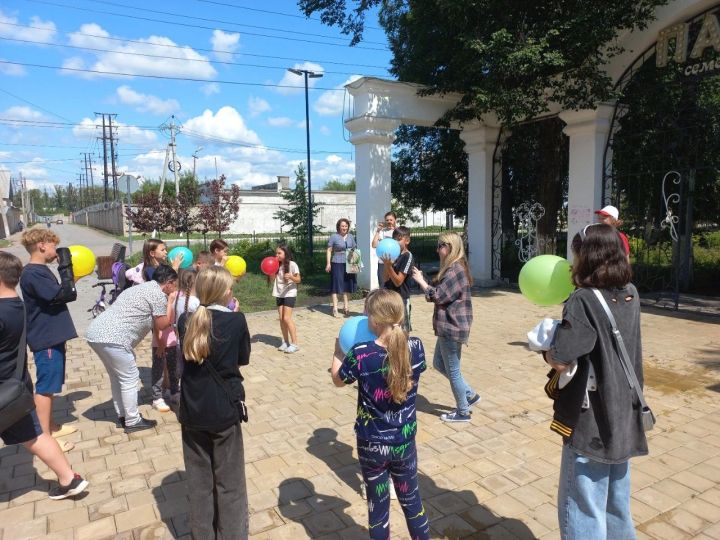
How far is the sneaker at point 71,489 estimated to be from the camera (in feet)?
11.1

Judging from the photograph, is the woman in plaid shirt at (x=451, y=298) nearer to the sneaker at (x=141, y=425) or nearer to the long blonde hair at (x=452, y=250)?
the long blonde hair at (x=452, y=250)

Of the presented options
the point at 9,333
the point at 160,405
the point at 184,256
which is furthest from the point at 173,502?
the point at 184,256

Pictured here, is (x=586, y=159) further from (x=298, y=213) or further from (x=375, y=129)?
(x=298, y=213)

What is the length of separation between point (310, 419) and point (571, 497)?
2883mm

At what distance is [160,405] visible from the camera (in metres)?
5.01

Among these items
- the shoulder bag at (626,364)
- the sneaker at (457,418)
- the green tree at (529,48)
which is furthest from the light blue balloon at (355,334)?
the green tree at (529,48)

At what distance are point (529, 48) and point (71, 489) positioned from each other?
8832 mm

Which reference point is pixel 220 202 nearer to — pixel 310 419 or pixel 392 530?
pixel 310 419

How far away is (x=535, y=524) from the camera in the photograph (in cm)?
307

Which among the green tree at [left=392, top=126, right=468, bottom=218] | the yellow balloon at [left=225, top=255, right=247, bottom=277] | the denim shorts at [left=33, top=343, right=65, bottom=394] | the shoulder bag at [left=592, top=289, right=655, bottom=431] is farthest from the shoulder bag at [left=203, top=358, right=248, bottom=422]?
the green tree at [left=392, top=126, right=468, bottom=218]

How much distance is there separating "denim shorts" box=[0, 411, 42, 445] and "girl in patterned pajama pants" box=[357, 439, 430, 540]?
2286 mm

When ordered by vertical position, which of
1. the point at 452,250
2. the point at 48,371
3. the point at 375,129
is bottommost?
the point at 48,371

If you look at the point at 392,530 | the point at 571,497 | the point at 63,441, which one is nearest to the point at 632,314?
the point at 571,497

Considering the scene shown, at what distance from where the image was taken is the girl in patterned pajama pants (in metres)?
2.46
